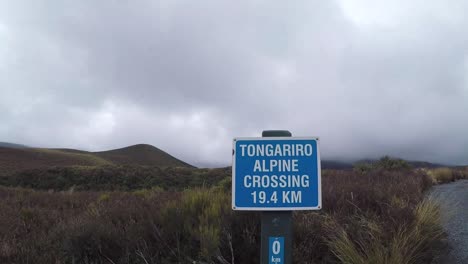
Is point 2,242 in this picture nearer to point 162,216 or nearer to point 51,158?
point 162,216

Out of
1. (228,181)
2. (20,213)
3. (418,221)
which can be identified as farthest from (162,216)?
(228,181)

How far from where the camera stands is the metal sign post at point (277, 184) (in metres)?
2.79

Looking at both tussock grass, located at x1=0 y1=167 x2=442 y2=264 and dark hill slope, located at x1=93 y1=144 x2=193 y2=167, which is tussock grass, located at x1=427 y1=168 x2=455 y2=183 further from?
dark hill slope, located at x1=93 y1=144 x2=193 y2=167

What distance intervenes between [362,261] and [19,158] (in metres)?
66.0

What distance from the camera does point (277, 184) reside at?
2.79 meters

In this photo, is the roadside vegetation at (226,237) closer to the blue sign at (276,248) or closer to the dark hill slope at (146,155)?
the blue sign at (276,248)

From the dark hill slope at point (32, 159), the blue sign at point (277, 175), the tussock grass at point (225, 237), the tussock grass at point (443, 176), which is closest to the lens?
the blue sign at point (277, 175)

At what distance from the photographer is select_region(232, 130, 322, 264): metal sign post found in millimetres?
2789

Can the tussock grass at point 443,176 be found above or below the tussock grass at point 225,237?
above

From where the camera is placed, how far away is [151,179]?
3225cm

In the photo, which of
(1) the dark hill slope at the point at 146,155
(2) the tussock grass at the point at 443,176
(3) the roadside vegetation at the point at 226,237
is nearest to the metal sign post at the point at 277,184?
(3) the roadside vegetation at the point at 226,237

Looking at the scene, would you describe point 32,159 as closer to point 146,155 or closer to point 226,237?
point 146,155

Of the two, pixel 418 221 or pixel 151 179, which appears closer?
pixel 418 221

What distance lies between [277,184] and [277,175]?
7 centimetres
